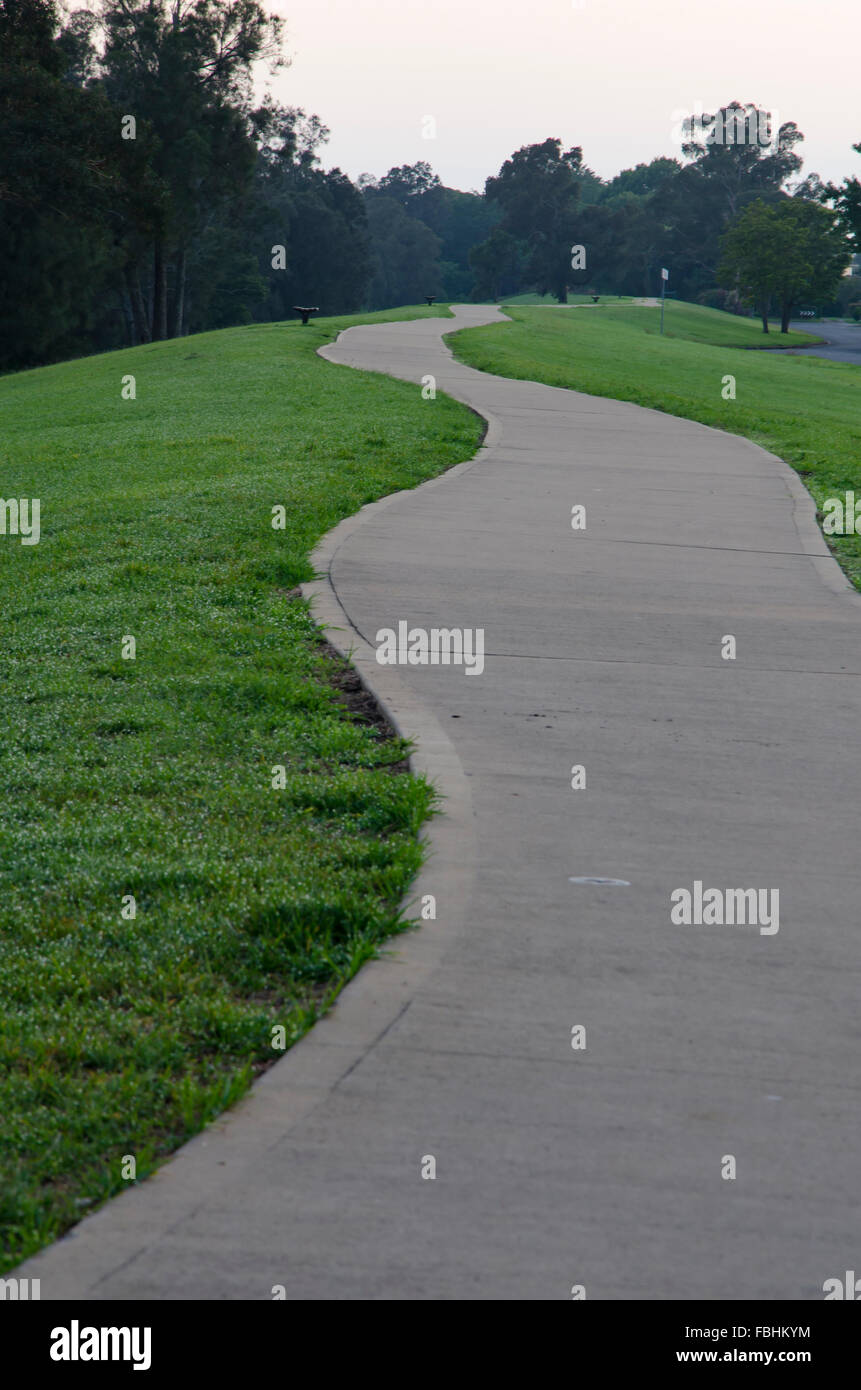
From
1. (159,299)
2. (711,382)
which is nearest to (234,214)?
(159,299)

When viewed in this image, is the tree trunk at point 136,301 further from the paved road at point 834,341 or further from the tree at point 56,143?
the paved road at point 834,341

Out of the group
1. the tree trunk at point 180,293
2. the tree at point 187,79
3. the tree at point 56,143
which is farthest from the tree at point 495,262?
the tree at point 56,143

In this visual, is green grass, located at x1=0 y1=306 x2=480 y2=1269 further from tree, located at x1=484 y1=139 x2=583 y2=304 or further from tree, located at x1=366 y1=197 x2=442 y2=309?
tree, located at x1=366 y1=197 x2=442 y2=309

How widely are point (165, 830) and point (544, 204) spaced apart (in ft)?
325

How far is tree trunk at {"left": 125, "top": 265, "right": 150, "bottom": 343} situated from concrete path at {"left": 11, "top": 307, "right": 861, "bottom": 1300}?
53.5 m

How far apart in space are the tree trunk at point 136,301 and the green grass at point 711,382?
17.7m

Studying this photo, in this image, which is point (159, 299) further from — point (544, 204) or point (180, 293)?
point (544, 204)

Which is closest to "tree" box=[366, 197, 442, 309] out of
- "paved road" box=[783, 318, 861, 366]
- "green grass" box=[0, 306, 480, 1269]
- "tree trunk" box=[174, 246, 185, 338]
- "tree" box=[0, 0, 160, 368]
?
"paved road" box=[783, 318, 861, 366]

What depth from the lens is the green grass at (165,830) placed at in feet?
10.1

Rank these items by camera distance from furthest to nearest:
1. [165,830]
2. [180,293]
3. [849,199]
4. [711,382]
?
1. [180,293]
2. [849,199]
3. [711,382]
4. [165,830]

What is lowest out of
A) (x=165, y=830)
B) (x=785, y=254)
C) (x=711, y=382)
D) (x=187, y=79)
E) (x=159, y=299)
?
(x=165, y=830)

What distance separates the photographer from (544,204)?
314 ft

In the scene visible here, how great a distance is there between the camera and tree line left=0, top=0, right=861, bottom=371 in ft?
123
